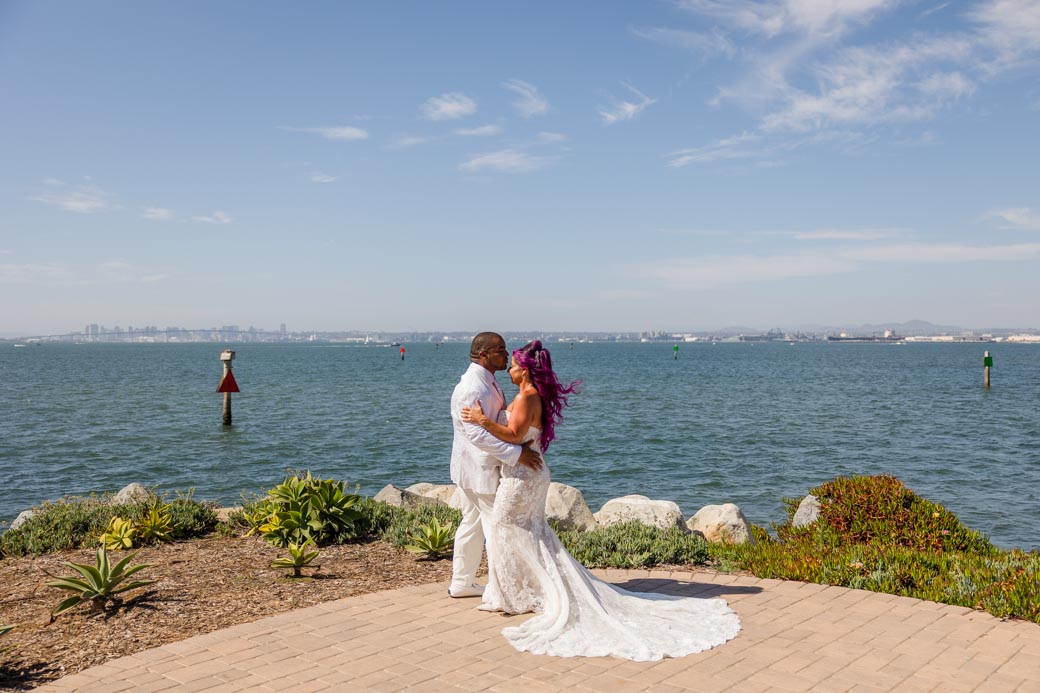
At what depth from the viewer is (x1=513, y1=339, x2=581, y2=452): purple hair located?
6.58 meters

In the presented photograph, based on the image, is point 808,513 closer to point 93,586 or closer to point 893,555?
point 893,555

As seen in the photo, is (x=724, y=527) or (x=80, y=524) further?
(x=724, y=527)

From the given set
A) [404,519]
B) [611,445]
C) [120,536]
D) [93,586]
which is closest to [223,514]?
[120,536]

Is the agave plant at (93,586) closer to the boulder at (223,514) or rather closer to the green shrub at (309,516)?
the green shrub at (309,516)

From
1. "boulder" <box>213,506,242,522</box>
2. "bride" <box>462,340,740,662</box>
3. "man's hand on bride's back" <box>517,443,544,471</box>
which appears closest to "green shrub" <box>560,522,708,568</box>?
"bride" <box>462,340,740,662</box>

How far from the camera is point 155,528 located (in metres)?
9.88

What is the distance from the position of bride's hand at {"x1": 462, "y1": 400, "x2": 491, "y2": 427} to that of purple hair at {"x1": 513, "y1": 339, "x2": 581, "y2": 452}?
517mm

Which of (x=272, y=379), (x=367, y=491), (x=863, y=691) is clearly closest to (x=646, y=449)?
(x=367, y=491)

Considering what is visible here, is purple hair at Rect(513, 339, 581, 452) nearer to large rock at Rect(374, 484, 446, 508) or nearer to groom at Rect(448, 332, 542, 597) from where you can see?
groom at Rect(448, 332, 542, 597)

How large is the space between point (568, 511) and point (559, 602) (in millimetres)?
4832

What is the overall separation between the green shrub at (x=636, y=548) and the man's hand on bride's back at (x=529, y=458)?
243 centimetres

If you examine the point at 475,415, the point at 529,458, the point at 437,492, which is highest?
the point at 475,415

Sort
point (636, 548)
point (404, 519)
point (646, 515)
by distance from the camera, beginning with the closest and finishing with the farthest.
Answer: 1. point (636, 548)
2. point (404, 519)
3. point (646, 515)

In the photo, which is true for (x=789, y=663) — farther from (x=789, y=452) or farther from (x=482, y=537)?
(x=789, y=452)
